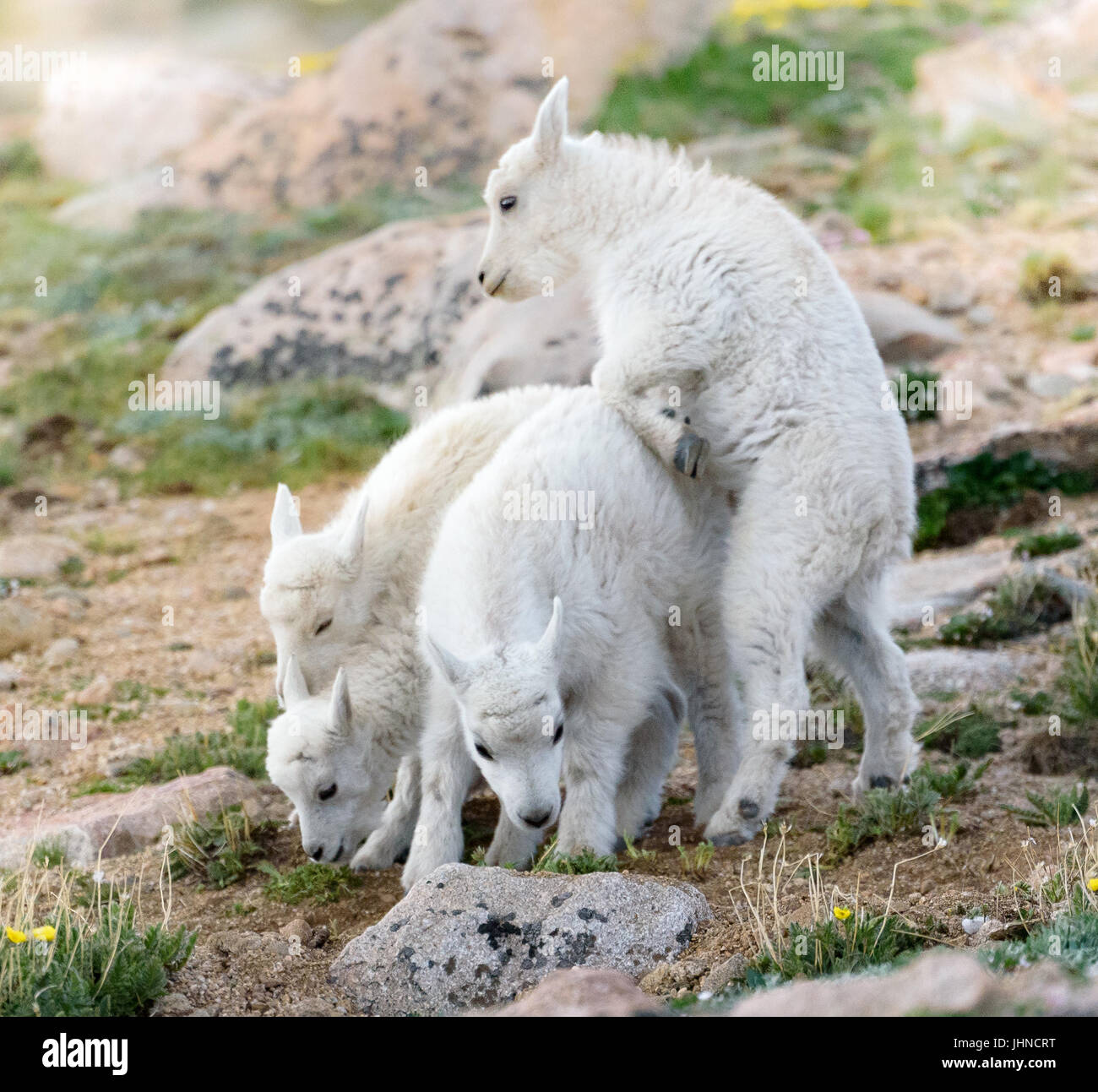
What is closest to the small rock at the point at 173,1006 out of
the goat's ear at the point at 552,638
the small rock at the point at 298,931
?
the small rock at the point at 298,931

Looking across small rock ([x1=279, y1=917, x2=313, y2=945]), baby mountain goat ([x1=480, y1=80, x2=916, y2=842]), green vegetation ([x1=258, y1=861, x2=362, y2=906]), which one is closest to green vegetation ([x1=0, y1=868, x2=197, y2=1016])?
small rock ([x1=279, y1=917, x2=313, y2=945])

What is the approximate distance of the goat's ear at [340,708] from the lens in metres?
6.85

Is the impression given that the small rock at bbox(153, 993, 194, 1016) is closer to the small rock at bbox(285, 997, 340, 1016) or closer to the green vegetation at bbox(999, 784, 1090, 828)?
the small rock at bbox(285, 997, 340, 1016)

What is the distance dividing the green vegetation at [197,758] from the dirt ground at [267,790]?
22cm

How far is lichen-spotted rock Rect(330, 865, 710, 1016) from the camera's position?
5402 mm

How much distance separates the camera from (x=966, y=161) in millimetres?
19391

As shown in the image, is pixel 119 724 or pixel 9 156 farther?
pixel 9 156

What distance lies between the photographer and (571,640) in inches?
267

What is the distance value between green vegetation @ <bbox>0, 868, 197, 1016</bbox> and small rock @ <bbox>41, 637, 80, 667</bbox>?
527 cm

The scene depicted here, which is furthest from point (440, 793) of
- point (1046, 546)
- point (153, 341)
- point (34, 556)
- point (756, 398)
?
point (153, 341)

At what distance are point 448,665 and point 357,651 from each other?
139 centimetres

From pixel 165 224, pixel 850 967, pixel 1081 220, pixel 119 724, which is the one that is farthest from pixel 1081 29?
pixel 850 967
